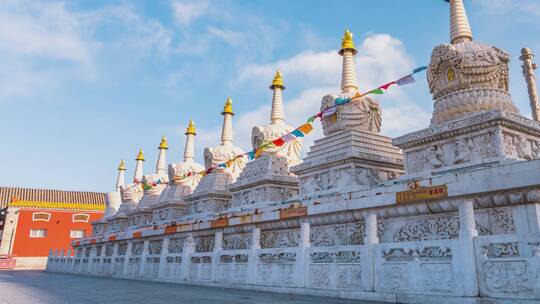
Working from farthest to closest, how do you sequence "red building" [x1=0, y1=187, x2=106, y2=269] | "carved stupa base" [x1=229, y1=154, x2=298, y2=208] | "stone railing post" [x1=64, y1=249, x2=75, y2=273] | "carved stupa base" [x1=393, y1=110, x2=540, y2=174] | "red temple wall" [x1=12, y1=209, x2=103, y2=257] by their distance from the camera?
"red temple wall" [x1=12, y1=209, x2=103, y2=257], "red building" [x1=0, y1=187, x2=106, y2=269], "stone railing post" [x1=64, y1=249, x2=75, y2=273], "carved stupa base" [x1=229, y1=154, x2=298, y2=208], "carved stupa base" [x1=393, y1=110, x2=540, y2=174]

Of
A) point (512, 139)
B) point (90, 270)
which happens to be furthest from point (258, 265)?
point (90, 270)

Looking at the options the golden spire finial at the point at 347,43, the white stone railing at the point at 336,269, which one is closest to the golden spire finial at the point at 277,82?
the golden spire finial at the point at 347,43

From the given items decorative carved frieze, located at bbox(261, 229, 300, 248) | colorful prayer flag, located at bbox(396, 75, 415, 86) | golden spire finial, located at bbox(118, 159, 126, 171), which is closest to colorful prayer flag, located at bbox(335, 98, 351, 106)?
colorful prayer flag, located at bbox(396, 75, 415, 86)

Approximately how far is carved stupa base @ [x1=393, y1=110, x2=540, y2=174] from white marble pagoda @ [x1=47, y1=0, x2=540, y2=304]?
31mm

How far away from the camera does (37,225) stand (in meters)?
39.7

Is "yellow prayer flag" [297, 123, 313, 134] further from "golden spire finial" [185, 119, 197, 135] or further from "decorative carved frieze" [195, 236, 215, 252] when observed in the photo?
"golden spire finial" [185, 119, 197, 135]

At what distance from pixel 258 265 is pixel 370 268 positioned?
356 cm

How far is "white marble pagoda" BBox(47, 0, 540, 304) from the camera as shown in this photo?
716 centimetres

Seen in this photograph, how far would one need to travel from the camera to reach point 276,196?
18047 millimetres

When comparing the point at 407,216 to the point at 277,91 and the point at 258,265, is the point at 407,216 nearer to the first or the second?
the point at 258,265

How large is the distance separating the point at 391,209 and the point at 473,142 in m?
3.68

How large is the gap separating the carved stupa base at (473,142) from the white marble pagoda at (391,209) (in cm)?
3

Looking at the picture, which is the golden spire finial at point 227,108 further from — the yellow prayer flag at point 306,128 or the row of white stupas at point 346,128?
the yellow prayer flag at point 306,128

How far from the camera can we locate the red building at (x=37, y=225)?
37888 millimetres
